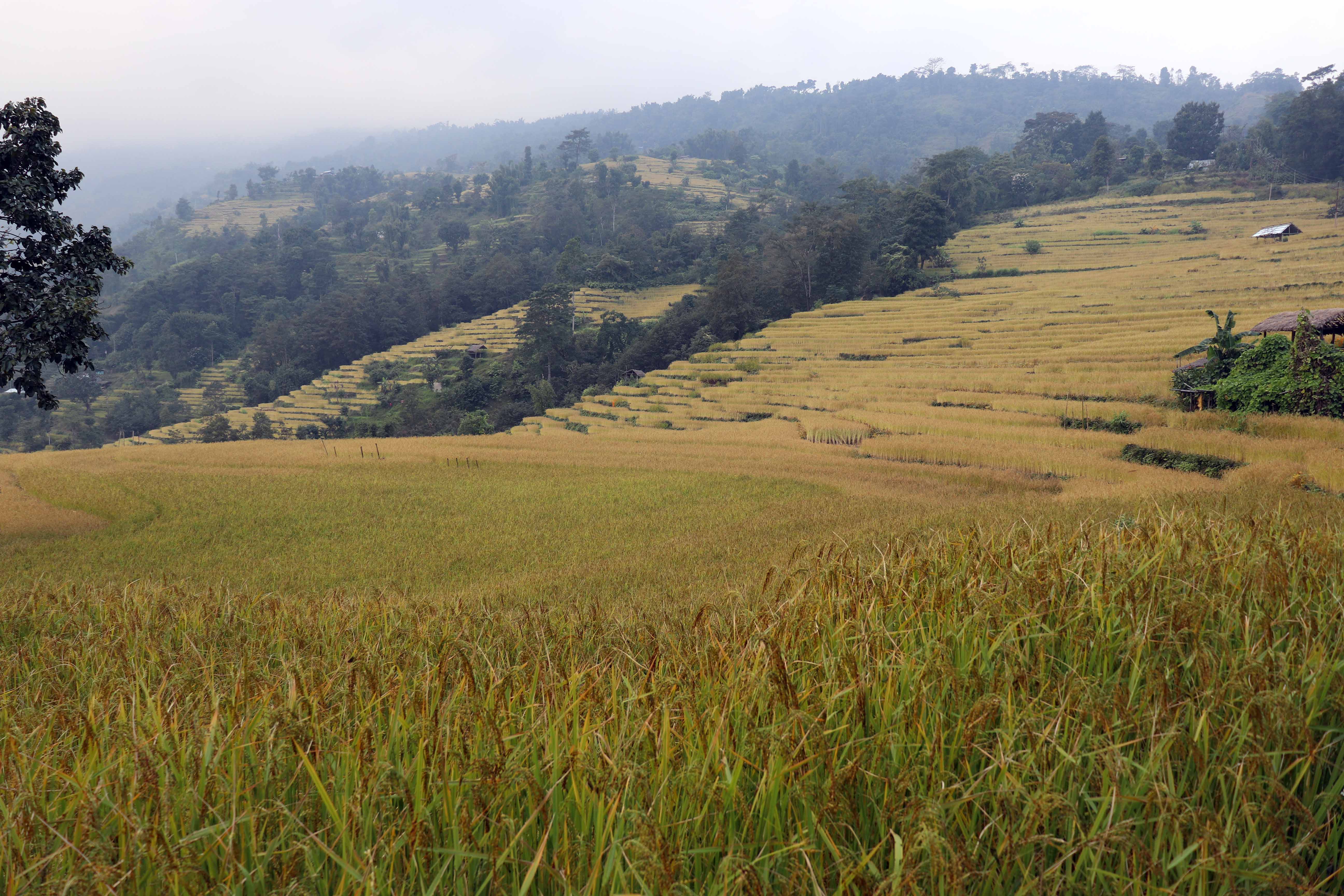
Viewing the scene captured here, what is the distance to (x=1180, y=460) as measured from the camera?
12.5m

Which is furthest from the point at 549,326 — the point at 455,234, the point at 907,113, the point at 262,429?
the point at 907,113

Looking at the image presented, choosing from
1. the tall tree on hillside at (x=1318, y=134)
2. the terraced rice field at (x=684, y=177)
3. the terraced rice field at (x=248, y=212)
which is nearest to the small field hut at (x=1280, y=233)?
the tall tree on hillside at (x=1318, y=134)

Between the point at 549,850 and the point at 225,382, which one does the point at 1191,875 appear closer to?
the point at 549,850

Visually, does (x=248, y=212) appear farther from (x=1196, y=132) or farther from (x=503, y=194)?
(x=1196, y=132)

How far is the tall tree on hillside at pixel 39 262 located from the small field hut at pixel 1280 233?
42.9 meters

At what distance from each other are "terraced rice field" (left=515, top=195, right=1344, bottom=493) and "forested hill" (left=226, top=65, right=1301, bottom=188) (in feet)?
223

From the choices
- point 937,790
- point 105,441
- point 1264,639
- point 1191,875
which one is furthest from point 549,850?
point 105,441

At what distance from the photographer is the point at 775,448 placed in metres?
17.8

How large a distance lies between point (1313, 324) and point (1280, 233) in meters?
26.1

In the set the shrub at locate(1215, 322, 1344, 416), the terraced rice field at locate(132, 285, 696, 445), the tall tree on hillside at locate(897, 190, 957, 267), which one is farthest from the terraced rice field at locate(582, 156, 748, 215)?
the shrub at locate(1215, 322, 1344, 416)

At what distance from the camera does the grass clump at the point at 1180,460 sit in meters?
11.7

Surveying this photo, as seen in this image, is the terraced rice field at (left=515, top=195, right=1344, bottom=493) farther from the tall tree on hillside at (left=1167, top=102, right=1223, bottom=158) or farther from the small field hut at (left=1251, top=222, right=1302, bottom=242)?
the tall tree on hillside at (left=1167, top=102, right=1223, bottom=158)

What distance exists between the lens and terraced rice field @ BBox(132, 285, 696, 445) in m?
46.1

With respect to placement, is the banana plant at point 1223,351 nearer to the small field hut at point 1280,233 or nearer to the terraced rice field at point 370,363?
the small field hut at point 1280,233
